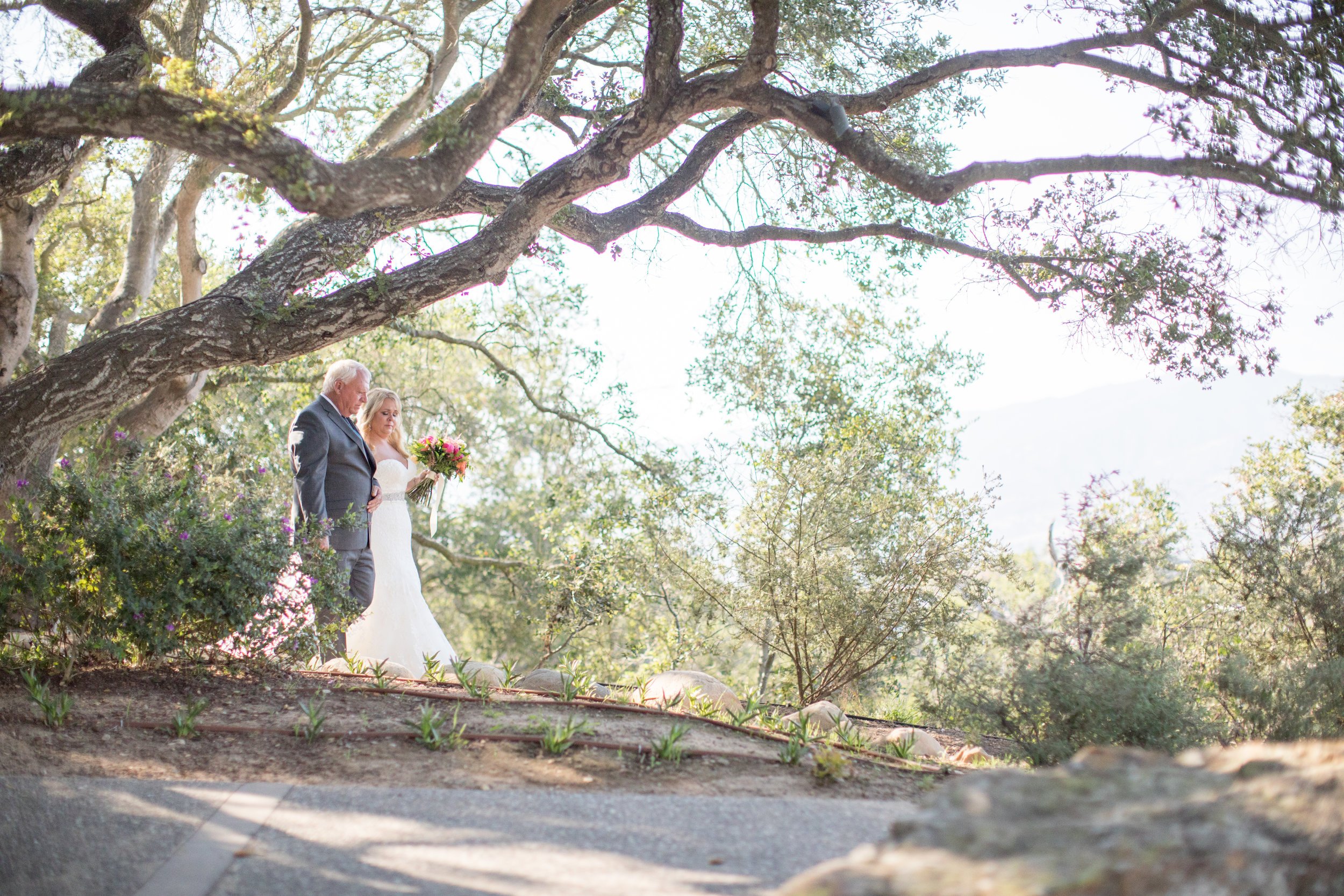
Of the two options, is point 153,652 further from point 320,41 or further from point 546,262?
point 320,41

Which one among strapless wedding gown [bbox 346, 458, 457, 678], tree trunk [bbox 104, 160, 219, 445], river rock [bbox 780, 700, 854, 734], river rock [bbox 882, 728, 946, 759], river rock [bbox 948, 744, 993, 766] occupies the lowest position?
river rock [bbox 948, 744, 993, 766]

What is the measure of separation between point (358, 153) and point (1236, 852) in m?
8.72

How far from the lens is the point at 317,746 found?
405cm

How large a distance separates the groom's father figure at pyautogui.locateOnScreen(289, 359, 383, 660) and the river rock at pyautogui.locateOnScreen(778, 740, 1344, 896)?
14.8 feet

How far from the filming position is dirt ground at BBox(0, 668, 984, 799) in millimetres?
3732

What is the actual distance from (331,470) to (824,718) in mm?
3660

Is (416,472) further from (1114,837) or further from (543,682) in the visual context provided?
(1114,837)

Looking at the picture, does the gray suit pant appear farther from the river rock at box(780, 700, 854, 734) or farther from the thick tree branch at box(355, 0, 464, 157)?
the thick tree branch at box(355, 0, 464, 157)

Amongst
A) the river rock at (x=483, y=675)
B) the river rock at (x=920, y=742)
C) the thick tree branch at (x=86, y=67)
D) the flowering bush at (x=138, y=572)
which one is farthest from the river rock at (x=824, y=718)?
the thick tree branch at (x=86, y=67)

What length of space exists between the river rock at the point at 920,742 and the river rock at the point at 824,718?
0.86 ft

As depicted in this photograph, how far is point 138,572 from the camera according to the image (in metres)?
4.75

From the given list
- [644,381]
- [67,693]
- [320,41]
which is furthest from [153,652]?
[644,381]

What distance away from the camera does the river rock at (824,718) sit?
528cm

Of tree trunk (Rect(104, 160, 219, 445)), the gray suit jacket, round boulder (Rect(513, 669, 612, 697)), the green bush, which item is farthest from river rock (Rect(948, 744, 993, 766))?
tree trunk (Rect(104, 160, 219, 445))
